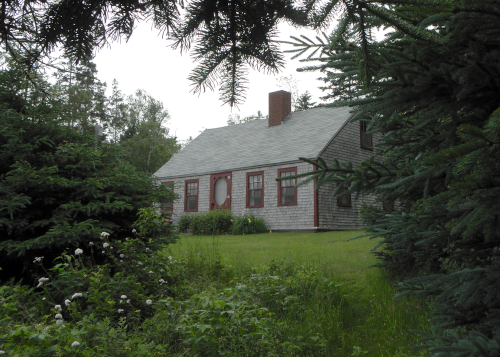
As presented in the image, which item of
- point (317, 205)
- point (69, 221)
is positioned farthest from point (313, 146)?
point (69, 221)

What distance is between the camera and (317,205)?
15.5 metres

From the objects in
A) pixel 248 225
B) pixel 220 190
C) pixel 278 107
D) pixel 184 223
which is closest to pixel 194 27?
pixel 248 225

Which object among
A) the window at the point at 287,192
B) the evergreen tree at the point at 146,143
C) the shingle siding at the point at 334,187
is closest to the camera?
the shingle siding at the point at 334,187

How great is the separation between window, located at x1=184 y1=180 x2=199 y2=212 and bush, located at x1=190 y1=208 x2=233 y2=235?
2250mm

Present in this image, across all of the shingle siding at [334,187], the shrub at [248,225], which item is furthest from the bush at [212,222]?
the shingle siding at [334,187]

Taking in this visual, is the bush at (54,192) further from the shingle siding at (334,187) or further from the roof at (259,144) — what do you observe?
the shingle siding at (334,187)

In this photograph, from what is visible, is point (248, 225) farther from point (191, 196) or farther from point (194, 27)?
point (194, 27)

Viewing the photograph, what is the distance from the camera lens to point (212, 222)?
1617cm

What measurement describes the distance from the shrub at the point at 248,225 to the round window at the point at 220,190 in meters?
2.36

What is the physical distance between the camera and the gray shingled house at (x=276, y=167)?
52.3ft

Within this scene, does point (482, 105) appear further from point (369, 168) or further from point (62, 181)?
point (62, 181)

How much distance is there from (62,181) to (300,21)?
4612mm

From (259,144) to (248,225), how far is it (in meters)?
4.49

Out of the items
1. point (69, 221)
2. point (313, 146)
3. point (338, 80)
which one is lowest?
point (69, 221)
